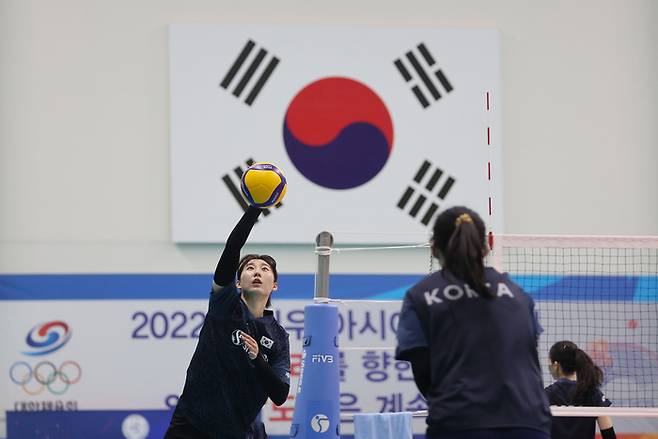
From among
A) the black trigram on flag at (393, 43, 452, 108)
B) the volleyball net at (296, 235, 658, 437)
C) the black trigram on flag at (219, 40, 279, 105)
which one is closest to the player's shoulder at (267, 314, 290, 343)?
the volleyball net at (296, 235, 658, 437)

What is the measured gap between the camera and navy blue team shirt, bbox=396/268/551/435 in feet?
12.7

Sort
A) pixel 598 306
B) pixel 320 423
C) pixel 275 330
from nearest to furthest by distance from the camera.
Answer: pixel 275 330, pixel 320 423, pixel 598 306

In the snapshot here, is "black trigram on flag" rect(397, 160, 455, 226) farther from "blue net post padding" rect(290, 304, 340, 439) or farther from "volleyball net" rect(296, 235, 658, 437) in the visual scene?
"blue net post padding" rect(290, 304, 340, 439)

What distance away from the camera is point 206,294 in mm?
11492

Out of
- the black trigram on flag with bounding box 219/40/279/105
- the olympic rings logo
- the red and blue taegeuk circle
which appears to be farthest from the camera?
the red and blue taegeuk circle

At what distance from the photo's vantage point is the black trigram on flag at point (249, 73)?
459 inches

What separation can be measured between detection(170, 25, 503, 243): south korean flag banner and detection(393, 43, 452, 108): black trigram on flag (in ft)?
0.04

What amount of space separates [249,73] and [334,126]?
1.02m

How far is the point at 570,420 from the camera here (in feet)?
25.0

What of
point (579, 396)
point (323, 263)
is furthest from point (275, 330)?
point (579, 396)

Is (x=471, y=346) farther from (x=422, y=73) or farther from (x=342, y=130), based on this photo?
(x=422, y=73)

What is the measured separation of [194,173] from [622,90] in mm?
4619

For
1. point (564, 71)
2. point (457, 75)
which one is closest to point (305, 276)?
point (457, 75)

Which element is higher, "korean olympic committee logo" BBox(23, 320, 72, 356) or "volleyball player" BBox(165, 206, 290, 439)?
"volleyball player" BBox(165, 206, 290, 439)
